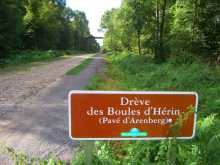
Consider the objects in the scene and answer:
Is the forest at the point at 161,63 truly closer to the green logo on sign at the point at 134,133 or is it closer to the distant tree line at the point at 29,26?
the distant tree line at the point at 29,26

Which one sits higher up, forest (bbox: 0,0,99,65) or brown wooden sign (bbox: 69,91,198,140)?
forest (bbox: 0,0,99,65)

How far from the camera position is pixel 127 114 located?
8.73ft

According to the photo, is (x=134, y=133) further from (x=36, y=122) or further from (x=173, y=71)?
(x=173, y=71)

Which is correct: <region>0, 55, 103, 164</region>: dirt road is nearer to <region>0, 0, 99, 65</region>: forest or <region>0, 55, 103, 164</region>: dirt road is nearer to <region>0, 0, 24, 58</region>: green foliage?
<region>0, 0, 99, 65</region>: forest

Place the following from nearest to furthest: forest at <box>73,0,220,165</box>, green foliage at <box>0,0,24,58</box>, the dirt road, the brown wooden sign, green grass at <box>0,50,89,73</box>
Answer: the brown wooden sign
forest at <box>73,0,220,165</box>
the dirt road
green grass at <box>0,50,89,73</box>
green foliage at <box>0,0,24,58</box>

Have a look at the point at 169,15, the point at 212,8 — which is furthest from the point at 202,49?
the point at 169,15

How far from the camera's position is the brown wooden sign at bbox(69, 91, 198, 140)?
2629mm

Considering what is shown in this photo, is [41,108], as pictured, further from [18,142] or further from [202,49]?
[202,49]

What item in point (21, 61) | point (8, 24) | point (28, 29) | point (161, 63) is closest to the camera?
point (161, 63)

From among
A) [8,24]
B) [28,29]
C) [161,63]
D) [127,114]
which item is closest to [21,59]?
[8,24]

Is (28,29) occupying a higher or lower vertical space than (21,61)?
higher

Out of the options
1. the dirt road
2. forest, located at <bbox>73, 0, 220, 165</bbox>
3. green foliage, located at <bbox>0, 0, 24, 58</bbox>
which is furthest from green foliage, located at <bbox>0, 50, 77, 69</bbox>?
the dirt road

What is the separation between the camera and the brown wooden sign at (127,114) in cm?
263

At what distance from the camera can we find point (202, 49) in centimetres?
2130
